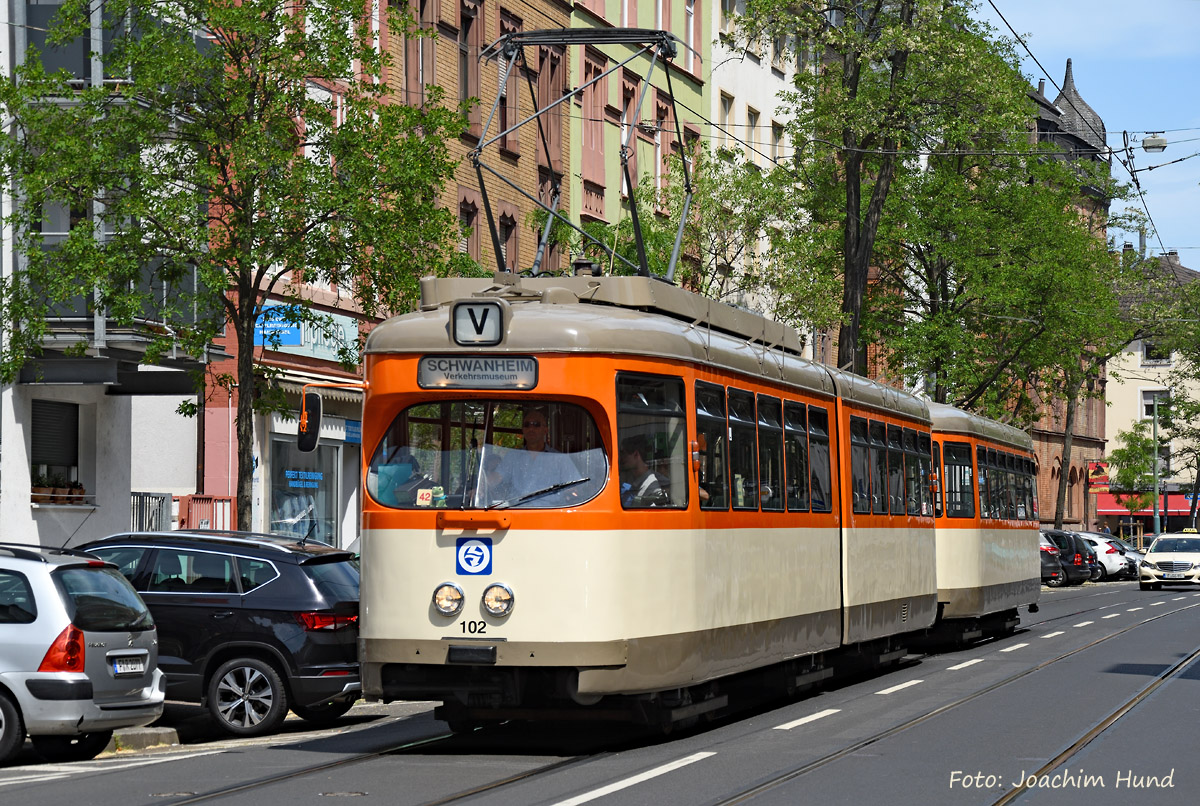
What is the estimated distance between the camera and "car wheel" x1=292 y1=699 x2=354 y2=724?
15722 mm

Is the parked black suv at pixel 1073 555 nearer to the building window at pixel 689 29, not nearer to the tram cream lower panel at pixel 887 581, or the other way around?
the building window at pixel 689 29

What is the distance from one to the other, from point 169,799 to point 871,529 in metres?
9.98

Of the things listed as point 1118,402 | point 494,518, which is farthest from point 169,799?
point 1118,402

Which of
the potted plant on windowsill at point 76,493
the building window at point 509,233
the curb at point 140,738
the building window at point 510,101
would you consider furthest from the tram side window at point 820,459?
the building window at point 510,101

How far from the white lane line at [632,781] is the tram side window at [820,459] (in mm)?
4900

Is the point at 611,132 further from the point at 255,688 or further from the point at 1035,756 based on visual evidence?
the point at 1035,756

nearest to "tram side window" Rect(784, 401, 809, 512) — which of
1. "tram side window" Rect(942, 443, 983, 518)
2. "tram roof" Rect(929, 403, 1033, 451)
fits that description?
"tram roof" Rect(929, 403, 1033, 451)

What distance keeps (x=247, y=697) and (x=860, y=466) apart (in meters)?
6.83

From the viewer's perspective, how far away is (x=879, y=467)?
2008cm

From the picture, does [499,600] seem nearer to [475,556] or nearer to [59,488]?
[475,556]

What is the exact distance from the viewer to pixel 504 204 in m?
39.2

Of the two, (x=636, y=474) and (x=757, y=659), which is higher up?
(x=636, y=474)

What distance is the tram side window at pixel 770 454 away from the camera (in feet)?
50.9

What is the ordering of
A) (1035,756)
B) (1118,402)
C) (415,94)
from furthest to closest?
(1118,402) → (415,94) → (1035,756)
